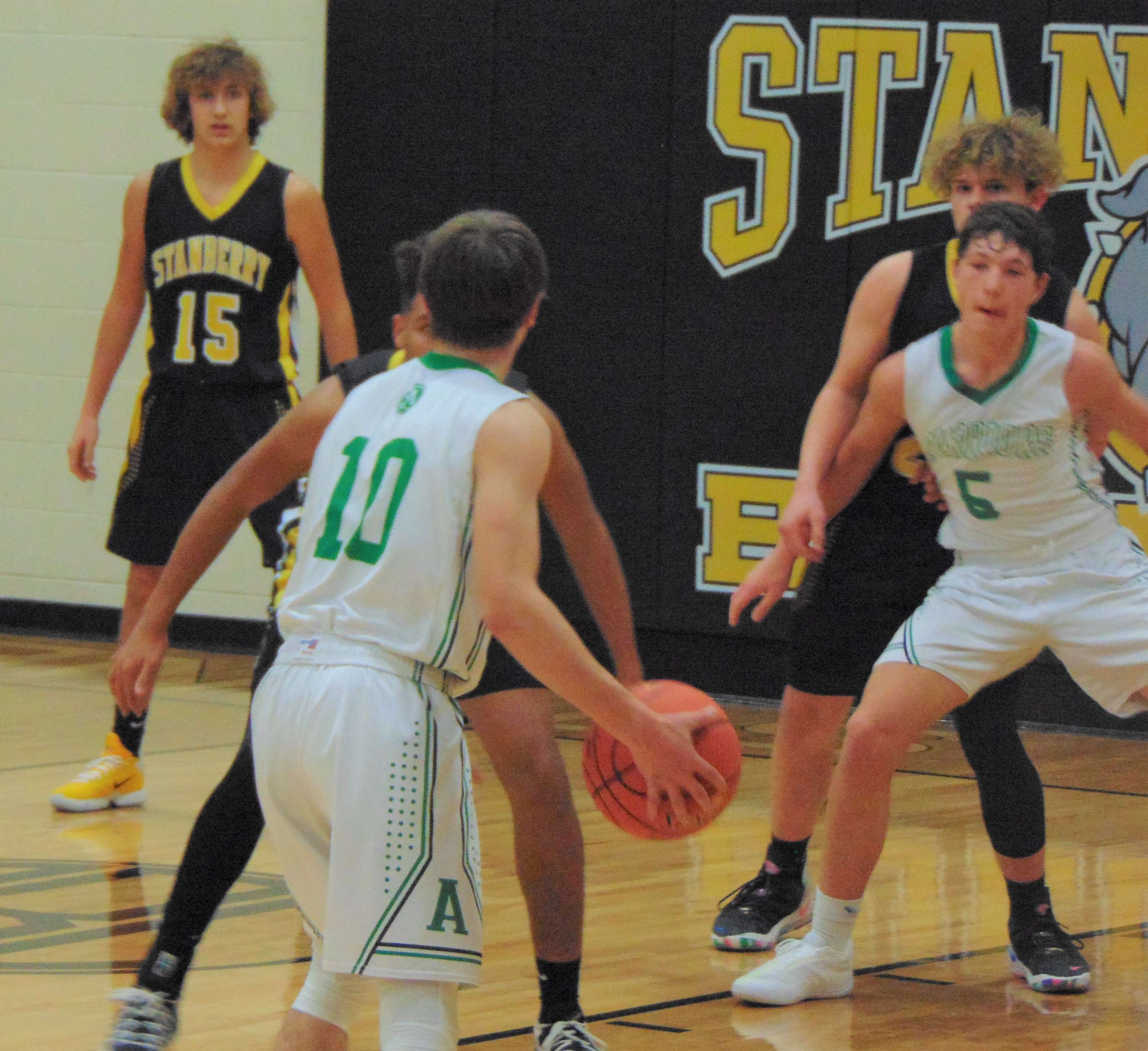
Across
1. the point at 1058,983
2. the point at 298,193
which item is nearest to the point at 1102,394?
the point at 1058,983

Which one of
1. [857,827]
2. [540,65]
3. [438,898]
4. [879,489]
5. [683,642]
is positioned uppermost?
[540,65]

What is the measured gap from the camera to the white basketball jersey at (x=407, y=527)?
2578 mm

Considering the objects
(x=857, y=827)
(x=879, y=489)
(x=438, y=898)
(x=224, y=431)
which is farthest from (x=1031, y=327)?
(x=224, y=431)

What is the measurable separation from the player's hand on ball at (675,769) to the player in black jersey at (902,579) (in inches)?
47.2

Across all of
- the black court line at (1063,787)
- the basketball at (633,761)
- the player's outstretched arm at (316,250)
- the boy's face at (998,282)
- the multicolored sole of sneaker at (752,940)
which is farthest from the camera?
the black court line at (1063,787)

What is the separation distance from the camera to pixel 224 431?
17.8 feet

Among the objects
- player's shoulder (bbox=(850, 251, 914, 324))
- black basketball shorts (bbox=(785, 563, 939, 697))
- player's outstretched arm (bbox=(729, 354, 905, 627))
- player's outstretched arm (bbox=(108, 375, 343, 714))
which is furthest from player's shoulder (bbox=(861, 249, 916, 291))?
player's outstretched arm (bbox=(108, 375, 343, 714))

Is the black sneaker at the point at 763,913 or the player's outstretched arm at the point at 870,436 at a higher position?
the player's outstretched arm at the point at 870,436

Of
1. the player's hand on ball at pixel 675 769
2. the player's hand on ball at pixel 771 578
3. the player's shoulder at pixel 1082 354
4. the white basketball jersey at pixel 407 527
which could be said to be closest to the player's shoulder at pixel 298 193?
the player's hand on ball at pixel 771 578

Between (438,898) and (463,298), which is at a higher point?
A: (463,298)

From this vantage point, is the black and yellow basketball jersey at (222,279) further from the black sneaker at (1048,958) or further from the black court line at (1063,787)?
the black sneaker at (1048,958)

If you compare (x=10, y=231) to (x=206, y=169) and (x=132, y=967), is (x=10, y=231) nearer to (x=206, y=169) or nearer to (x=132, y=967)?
(x=206, y=169)

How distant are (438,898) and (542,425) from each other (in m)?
0.62

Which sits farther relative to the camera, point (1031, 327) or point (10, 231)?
point (10, 231)
